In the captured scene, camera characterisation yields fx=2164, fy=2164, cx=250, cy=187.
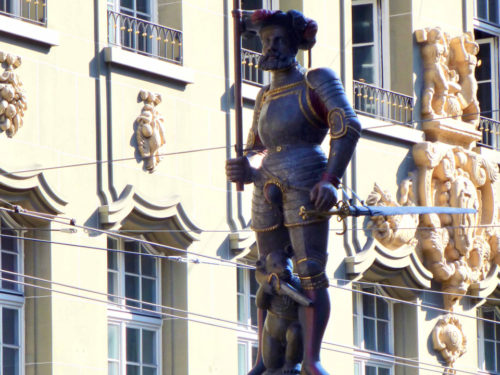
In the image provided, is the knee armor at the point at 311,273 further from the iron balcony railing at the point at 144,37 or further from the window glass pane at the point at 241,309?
the window glass pane at the point at 241,309

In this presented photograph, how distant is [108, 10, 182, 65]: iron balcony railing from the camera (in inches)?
976

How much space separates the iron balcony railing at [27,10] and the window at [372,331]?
7286 mm

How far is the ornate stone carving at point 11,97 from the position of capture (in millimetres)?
22453

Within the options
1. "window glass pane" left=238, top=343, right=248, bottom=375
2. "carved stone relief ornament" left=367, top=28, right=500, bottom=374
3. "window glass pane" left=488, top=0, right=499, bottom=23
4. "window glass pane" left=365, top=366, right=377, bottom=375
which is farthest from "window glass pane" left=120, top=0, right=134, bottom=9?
"window glass pane" left=488, top=0, right=499, bottom=23

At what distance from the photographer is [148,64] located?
2477 centimetres

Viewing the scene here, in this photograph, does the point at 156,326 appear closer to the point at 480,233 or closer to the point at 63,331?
the point at 63,331

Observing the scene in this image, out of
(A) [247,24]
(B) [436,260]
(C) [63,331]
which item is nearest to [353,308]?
(B) [436,260]

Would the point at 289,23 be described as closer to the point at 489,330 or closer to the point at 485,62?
the point at 489,330

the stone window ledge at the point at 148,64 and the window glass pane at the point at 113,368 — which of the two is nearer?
the stone window ledge at the point at 148,64

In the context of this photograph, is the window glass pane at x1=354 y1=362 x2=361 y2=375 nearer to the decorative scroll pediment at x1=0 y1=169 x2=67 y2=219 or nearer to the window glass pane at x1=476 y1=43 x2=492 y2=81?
the window glass pane at x1=476 y1=43 x2=492 y2=81

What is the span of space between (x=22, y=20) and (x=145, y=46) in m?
2.43

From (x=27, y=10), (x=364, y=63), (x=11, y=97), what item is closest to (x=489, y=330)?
(x=364, y=63)

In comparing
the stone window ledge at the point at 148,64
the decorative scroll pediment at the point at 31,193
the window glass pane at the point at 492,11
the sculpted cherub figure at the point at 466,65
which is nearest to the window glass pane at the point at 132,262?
the decorative scroll pediment at the point at 31,193

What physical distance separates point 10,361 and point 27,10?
12.4ft
